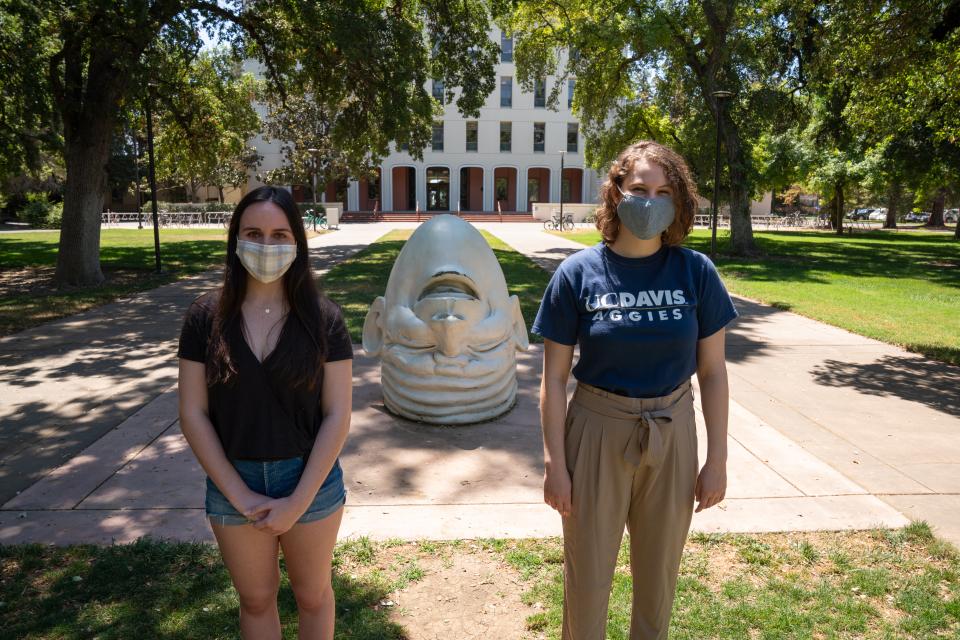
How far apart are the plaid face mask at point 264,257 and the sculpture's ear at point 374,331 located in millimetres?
3873

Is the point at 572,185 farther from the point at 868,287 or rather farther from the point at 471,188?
the point at 868,287

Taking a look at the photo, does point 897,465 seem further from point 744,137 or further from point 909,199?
point 909,199

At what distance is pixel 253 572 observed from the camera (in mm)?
2289

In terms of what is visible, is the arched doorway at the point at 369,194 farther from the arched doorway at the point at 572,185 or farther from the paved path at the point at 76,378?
the paved path at the point at 76,378

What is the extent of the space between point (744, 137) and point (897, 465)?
1881 cm

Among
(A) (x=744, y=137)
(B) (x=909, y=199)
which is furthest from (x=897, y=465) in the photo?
(B) (x=909, y=199)

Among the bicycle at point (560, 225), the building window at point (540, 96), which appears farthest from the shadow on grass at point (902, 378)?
the building window at point (540, 96)

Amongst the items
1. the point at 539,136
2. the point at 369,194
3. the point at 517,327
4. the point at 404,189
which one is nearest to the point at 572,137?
the point at 539,136

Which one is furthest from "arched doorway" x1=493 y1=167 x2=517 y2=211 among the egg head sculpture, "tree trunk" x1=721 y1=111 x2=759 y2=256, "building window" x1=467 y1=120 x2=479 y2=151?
the egg head sculpture

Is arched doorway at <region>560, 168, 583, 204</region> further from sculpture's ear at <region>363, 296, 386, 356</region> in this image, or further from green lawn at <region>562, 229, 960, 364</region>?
sculpture's ear at <region>363, 296, 386, 356</region>

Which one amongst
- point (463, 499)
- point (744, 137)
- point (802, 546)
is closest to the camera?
point (802, 546)

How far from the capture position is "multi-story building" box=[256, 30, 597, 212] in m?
47.6

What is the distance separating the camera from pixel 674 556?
95.3 inches

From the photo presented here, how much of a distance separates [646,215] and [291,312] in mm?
1224
